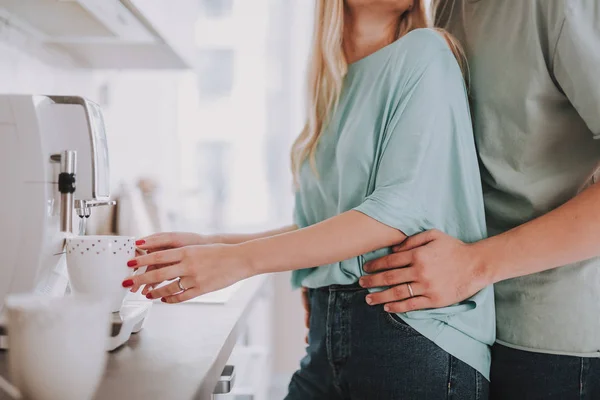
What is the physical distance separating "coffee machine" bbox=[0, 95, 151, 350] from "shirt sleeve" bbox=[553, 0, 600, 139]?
0.70 metres

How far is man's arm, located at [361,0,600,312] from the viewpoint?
81 cm

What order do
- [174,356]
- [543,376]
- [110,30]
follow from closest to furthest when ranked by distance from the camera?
[174,356] < [543,376] < [110,30]

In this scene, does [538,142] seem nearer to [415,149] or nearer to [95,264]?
[415,149]

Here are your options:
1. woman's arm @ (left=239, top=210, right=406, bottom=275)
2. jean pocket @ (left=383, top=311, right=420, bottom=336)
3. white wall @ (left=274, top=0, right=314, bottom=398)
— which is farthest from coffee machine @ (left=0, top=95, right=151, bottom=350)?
white wall @ (left=274, top=0, right=314, bottom=398)

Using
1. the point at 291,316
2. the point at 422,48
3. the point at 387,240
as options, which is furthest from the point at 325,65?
the point at 291,316

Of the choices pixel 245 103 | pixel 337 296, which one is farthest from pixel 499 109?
pixel 245 103

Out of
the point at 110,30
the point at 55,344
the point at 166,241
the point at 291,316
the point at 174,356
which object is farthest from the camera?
the point at 291,316

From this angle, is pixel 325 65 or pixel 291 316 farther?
pixel 291 316

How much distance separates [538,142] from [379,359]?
0.41 metres

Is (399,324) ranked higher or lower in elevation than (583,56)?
lower

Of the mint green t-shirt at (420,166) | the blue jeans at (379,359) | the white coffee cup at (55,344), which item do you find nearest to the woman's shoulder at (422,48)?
the mint green t-shirt at (420,166)

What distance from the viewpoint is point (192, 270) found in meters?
0.82

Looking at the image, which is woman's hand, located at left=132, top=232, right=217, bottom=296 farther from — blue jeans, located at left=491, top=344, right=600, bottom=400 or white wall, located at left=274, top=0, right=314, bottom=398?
white wall, located at left=274, top=0, right=314, bottom=398

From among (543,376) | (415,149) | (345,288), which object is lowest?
(543,376)
